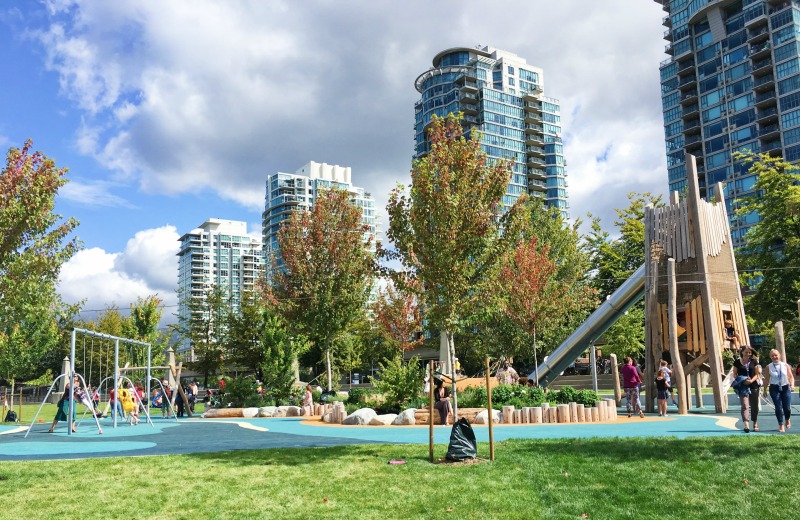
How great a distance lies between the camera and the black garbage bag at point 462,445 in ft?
33.7

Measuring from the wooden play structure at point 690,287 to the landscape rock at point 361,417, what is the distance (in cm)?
883

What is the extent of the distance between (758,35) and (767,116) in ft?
35.3

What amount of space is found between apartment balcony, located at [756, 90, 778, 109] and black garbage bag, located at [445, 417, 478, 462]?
81895 mm

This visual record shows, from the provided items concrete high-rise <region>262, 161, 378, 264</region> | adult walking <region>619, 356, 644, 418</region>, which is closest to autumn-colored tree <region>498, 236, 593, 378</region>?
adult walking <region>619, 356, 644, 418</region>

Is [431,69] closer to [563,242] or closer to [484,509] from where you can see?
[563,242]

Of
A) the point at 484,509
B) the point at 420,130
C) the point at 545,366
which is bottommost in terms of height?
the point at 484,509

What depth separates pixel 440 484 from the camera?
873cm

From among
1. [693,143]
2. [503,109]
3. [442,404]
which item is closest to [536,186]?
[503,109]

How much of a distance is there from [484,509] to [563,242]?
36.0 meters

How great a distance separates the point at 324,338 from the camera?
3030 centimetres

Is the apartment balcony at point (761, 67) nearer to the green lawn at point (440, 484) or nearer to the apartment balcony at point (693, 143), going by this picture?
the apartment balcony at point (693, 143)

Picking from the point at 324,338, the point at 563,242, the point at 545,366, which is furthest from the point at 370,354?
the point at 545,366

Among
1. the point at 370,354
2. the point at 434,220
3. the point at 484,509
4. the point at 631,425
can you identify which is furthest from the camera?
the point at 370,354

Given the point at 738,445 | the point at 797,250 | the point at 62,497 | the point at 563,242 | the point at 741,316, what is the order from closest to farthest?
the point at 62,497 < the point at 738,445 < the point at 741,316 < the point at 797,250 < the point at 563,242
